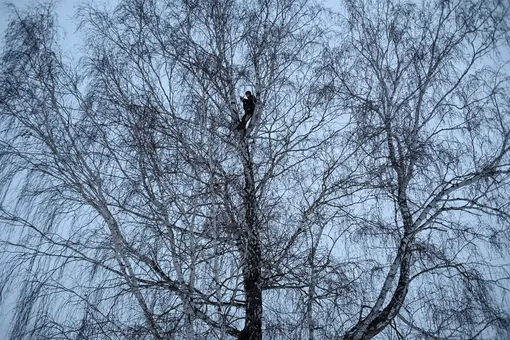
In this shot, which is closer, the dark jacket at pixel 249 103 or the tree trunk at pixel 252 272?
the tree trunk at pixel 252 272

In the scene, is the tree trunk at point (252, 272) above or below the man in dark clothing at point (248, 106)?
below

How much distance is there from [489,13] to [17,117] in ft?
25.4

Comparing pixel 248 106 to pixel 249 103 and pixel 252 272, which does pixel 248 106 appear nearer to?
pixel 249 103

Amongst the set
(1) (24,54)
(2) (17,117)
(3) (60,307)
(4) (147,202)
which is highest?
(1) (24,54)

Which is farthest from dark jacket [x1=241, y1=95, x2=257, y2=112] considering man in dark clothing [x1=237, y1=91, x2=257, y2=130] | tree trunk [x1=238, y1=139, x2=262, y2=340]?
tree trunk [x1=238, y1=139, x2=262, y2=340]

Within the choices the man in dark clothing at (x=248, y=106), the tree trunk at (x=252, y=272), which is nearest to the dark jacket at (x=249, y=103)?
the man in dark clothing at (x=248, y=106)

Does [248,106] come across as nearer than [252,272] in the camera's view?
No

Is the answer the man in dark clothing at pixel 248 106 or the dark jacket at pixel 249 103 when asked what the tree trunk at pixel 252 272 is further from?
the dark jacket at pixel 249 103

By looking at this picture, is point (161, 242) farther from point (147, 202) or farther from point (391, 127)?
point (391, 127)

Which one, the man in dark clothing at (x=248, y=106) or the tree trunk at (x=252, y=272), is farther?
the man in dark clothing at (x=248, y=106)

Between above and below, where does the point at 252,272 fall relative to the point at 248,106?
below

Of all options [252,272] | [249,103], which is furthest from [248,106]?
[252,272]

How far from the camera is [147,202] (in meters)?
5.23

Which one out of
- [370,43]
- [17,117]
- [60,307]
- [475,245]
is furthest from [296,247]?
[370,43]
